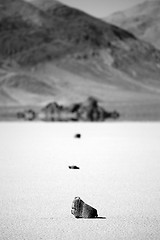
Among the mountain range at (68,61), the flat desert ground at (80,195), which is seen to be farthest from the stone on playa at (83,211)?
the mountain range at (68,61)

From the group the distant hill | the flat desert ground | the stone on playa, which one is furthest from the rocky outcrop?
the distant hill

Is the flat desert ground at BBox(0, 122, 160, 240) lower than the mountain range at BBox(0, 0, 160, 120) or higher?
lower

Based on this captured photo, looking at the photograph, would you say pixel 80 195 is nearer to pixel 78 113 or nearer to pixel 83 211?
pixel 83 211

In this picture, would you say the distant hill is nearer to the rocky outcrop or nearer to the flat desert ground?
the rocky outcrop

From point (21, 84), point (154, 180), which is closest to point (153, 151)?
point (154, 180)

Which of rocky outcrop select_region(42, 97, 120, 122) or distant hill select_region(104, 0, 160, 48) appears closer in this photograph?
rocky outcrop select_region(42, 97, 120, 122)

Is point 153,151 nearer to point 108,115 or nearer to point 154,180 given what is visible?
point 154,180

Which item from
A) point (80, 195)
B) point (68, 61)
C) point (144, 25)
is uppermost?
point (144, 25)

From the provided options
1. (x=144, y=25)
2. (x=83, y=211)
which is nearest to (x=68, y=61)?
(x=83, y=211)
